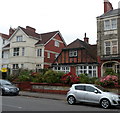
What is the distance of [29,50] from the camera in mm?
38531

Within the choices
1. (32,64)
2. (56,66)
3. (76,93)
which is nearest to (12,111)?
(76,93)

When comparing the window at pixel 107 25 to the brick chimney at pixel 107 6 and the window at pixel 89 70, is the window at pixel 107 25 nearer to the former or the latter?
the brick chimney at pixel 107 6

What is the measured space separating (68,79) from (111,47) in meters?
10.1

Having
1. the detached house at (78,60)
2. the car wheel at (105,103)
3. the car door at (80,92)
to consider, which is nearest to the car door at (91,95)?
the car door at (80,92)

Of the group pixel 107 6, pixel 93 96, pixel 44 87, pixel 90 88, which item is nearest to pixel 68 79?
pixel 44 87

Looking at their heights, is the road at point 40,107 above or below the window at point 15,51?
below

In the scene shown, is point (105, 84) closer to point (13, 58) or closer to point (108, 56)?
point (108, 56)

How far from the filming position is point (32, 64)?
39.2 meters

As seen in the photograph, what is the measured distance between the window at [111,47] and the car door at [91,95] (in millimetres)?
15156

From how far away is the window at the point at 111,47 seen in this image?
2869 centimetres

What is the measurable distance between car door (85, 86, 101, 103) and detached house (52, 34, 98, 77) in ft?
52.7

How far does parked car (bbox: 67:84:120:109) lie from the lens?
13.6 meters

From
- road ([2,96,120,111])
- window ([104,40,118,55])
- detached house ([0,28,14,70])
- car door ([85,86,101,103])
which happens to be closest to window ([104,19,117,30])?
window ([104,40,118,55])

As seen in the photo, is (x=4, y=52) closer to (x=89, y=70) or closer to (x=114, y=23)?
(x=89, y=70)
